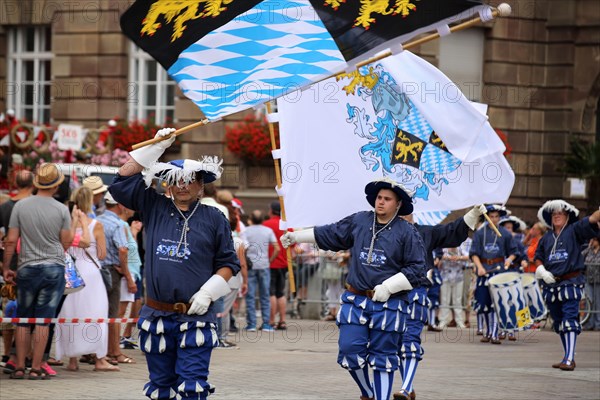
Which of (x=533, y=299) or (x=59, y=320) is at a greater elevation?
(x=59, y=320)

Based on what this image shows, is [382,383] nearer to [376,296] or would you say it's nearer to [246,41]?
[376,296]

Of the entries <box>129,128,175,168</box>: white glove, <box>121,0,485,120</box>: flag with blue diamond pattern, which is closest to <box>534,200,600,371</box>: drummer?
<box>121,0,485,120</box>: flag with blue diamond pattern

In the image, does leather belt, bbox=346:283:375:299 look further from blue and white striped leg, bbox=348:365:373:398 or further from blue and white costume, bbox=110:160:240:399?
blue and white costume, bbox=110:160:240:399

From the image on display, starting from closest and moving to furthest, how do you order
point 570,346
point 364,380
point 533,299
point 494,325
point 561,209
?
point 364,380 < point 570,346 < point 561,209 < point 533,299 < point 494,325

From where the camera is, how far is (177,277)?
27.3ft

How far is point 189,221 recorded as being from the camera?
8.48m

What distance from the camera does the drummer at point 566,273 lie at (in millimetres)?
14445

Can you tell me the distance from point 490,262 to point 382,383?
368 inches

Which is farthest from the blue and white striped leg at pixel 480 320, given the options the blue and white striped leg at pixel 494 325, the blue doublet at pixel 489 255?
the blue and white striped leg at pixel 494 325

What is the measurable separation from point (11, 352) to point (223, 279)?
4.74 meters

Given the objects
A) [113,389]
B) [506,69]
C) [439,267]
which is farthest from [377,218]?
[506,69]

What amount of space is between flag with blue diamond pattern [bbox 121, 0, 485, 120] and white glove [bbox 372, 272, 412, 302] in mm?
1914

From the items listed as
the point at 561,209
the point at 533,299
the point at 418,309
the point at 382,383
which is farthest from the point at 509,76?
the point at 382,383

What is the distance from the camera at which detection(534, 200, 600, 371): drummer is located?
14.4 meters
